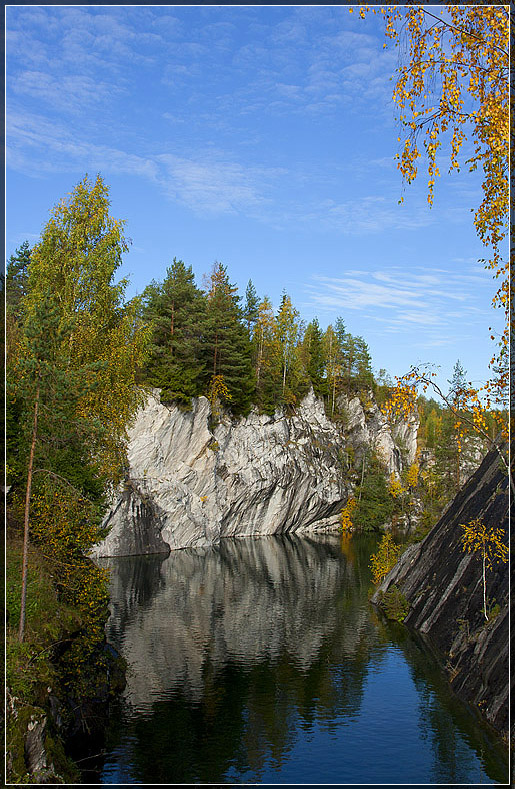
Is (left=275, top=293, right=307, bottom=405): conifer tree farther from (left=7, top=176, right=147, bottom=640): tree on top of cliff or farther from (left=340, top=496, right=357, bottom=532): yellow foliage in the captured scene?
(left=7, top=176, right=147, bottom=640): tree on top of cliff

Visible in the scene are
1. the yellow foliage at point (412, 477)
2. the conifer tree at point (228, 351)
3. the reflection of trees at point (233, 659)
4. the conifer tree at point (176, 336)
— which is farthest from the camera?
the yellow foliage at point (412, 477)

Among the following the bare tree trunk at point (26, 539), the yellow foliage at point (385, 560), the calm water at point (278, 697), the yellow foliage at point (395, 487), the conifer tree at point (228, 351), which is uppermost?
the conifer tree at point (228, 351)

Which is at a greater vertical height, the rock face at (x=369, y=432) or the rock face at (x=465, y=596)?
the rock face at (x=369, y=432)

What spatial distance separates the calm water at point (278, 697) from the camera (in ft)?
63.1

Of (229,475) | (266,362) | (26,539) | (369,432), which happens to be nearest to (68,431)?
(26,539)

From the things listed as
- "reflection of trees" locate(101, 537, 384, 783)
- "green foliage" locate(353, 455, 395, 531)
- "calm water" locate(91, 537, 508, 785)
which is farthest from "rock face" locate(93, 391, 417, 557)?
"calm water" locate(91, 537, 508, 785)

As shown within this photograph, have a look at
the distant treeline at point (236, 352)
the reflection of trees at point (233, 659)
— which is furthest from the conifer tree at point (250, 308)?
the reflection of trees at point (233, 659)

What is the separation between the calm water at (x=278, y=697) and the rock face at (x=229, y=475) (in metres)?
15.5

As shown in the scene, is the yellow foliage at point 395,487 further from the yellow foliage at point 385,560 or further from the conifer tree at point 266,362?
the yellow foliage at point 385,560

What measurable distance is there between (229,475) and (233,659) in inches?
1657

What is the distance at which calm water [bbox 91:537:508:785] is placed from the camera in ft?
63.1

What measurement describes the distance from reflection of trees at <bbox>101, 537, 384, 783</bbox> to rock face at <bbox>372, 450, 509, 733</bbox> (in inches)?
143

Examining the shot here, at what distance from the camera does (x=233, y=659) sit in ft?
95.0

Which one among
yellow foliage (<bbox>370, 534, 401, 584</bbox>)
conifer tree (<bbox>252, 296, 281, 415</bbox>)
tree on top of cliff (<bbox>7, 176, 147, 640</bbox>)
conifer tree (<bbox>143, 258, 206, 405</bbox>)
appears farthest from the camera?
conifer tree (<bbox>252, 296, 281, 415</bbox>)
